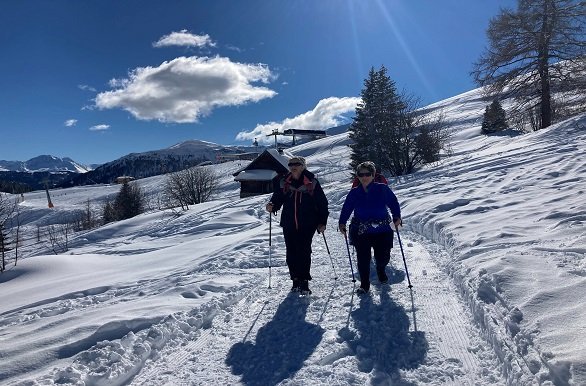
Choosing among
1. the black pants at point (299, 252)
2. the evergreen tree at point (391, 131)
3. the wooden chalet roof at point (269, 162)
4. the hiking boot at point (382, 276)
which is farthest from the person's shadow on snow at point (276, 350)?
the wooden chalet roof at point (269, 162)

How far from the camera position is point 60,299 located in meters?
6.21

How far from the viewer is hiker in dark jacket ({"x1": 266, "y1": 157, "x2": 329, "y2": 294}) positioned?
5.51 meters

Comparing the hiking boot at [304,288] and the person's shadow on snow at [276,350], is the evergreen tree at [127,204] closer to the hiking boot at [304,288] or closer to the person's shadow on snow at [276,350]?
the hiking boot at [304,288]

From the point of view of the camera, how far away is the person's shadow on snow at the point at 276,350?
3461 millimetres

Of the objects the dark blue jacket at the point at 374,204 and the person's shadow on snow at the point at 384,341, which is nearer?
the person's shadow on snow at the point at 384,341

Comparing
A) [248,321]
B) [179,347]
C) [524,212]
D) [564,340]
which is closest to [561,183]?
[524,212]

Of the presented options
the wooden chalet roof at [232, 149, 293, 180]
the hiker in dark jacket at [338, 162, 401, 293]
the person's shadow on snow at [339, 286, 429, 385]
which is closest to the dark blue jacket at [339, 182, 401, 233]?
the hiker in dark jacket at [338, 162, 401, 293]

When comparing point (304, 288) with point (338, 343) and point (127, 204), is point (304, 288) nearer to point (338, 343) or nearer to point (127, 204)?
point (338, 343)

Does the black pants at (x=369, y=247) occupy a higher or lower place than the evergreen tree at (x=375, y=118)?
lower

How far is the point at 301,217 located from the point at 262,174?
35443mm

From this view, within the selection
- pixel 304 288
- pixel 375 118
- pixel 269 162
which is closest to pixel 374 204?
pixel 304 288

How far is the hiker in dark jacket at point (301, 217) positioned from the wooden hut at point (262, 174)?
34162mm

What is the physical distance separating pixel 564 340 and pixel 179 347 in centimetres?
353

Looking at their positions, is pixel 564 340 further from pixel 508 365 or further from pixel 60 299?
pixel 60 299
